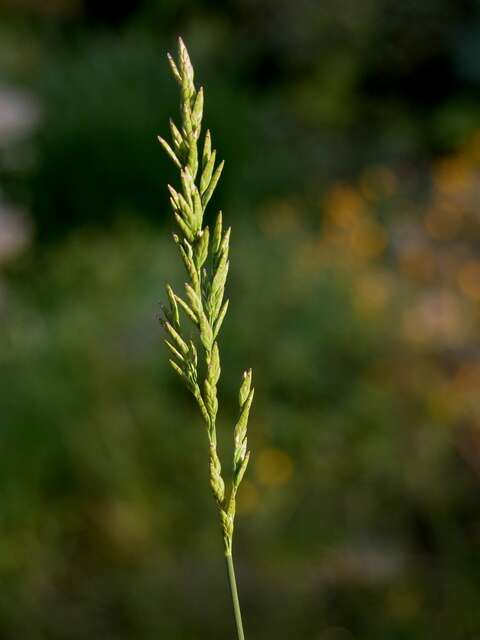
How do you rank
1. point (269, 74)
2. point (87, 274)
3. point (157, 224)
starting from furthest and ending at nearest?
point (269, 74)
point (157, 224)
point (87, 274)

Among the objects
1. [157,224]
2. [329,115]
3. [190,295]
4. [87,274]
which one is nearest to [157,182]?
[157,224]

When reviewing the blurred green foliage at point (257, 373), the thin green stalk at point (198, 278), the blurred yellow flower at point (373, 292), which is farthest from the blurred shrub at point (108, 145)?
the thin green stalk at point (198, 278)

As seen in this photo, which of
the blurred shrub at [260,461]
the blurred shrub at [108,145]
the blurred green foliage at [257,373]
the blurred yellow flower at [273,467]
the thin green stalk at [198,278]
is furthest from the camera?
the blurred shrub at [108,145]

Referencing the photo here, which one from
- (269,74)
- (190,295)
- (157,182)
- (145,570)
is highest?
(190,295)

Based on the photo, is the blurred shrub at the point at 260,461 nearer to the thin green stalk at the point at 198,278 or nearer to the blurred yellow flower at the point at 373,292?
the blurred yellow flower at the point at 373,292

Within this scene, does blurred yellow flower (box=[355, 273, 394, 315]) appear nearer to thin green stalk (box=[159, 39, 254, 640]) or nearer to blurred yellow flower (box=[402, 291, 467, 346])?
blurred yellow flower (box=[402, 291, 467, 346])

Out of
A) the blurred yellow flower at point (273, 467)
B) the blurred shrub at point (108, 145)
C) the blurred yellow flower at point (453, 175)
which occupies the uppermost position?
the blurred yellow flower at point (273, 467)

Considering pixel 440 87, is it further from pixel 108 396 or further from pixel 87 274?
pixel 108 396

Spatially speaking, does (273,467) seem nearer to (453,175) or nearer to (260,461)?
(260,461)
